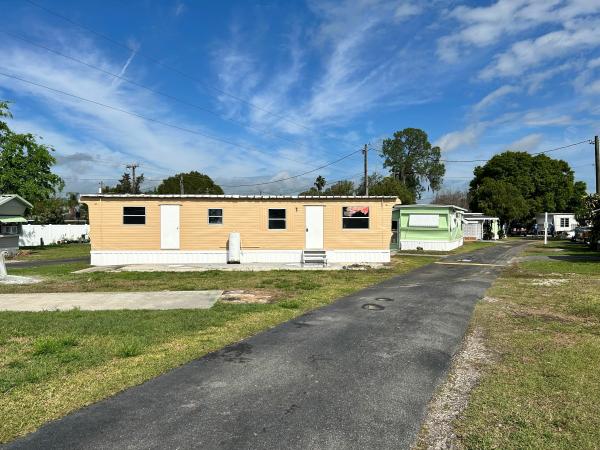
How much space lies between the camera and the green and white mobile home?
93.1 feet

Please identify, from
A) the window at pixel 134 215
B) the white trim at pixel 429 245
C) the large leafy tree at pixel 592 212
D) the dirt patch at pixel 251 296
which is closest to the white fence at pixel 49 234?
the window at pixel 134 215

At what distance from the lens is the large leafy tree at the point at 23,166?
107 feet

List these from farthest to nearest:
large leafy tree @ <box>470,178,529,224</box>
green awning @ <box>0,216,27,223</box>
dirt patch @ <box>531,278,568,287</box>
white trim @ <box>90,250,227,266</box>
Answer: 1. large leafy tree @ <box>470,178,529,224</box>
2. green awning @ <box>0,216,27,223</box>
3. white trim @ <box>90,250,227,266</box>
4. dirt patch @ <box>531,278,568,287</box>

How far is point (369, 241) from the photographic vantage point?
64.6ft

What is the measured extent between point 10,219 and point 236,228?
2012cm

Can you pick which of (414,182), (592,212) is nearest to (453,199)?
(414,182)

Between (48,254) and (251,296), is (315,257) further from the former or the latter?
(48,254)

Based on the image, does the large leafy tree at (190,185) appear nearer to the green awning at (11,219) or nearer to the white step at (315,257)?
the green awning at (11,219)

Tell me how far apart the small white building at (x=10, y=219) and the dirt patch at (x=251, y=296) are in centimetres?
2252

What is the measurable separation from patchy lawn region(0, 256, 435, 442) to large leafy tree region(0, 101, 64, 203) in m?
25.0

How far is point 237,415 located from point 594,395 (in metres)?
4.08

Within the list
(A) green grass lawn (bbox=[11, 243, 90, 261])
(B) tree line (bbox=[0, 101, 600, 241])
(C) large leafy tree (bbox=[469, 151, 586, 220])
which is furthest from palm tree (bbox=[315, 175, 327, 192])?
(A) green grass lawn (bbox=[11, 243, 90, 261])

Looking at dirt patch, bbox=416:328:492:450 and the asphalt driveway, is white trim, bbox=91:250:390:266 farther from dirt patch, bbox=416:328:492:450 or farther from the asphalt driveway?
dirt patch, bbox=416:328:492:450

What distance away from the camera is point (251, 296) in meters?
11.0
